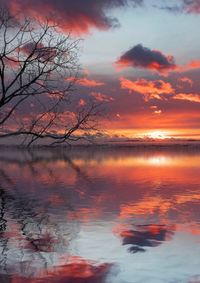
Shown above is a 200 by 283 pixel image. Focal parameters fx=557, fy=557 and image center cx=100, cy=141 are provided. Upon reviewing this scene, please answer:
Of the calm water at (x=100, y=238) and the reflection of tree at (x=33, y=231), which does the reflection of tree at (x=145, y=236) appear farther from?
the reflection of tree at (x=33, y=231)

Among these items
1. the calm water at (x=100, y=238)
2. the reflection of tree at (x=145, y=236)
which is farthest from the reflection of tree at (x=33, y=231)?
the reflection of tree at (x=145, y=236)

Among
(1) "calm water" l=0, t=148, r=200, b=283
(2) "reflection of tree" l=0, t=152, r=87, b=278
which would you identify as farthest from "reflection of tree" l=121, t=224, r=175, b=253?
(2) "reflection of tree" l=0, t=152, r=87, b=278

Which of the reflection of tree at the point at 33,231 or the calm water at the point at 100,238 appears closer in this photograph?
the calm water at the point at 100,238

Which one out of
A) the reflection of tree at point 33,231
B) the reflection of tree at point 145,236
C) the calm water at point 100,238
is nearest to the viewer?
the calm water at point 100,238

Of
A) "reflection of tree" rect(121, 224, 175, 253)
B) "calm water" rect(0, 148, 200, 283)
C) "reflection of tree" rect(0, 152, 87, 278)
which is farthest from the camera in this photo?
"reflection of tree" rect(121, 224, 175, 253)

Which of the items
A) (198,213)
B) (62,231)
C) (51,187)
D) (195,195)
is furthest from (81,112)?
(51,187)

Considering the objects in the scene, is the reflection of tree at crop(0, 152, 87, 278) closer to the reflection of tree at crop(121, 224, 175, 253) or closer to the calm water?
the calm water

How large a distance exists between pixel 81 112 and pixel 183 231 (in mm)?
6039

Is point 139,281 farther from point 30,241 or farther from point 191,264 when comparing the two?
point 30,241

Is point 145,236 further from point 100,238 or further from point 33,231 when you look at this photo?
point 33,231

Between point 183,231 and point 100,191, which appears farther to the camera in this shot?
point 100,191

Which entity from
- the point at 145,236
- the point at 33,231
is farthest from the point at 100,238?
the point at 33,231

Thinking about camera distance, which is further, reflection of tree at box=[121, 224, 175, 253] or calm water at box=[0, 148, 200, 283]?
reflection of tree at box=[121, 224, 175, 253]

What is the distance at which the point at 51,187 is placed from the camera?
40719mm
